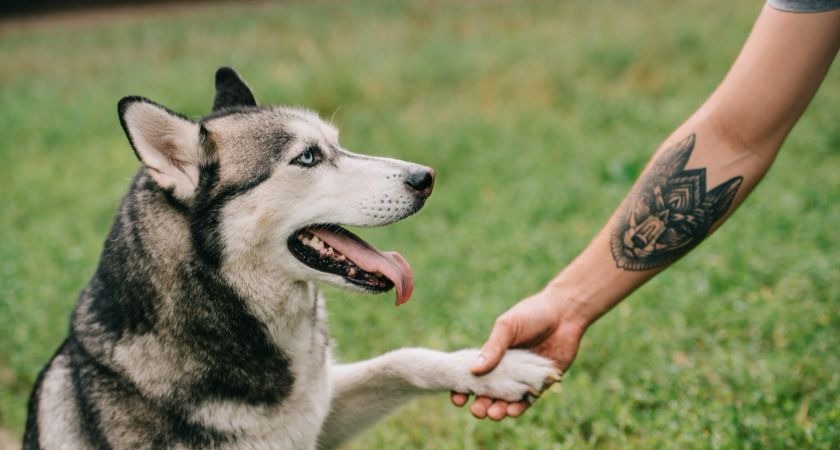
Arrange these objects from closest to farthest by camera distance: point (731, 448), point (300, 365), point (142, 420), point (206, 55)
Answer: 1. point (142, 420)
2. point (300, 365)
3. point (731, 448)
4. point (206, 55)

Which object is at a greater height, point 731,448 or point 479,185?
point 731,448

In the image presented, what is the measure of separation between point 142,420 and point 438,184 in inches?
223

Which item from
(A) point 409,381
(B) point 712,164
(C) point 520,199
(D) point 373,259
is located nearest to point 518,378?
(A) point 409,381

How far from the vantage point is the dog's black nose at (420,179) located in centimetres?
299

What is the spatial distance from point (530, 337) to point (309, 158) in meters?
1.23

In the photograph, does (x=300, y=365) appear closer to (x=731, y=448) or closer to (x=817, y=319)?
(x=731, y=448)

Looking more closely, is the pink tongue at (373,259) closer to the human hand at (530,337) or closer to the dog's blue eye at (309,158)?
the dog's blue eye at (309,158)

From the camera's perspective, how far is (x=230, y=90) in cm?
349

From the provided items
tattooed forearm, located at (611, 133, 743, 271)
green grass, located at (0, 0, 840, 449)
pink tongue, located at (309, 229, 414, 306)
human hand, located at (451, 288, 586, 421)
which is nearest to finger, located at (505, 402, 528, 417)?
human hand, located at (451, 288, 586, 421)

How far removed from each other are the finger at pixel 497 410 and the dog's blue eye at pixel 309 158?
1.29 metres

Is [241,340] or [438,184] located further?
[438,184]

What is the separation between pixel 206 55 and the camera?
1475cm

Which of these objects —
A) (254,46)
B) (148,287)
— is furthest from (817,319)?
(254,46)

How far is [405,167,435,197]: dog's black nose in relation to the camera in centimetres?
299
